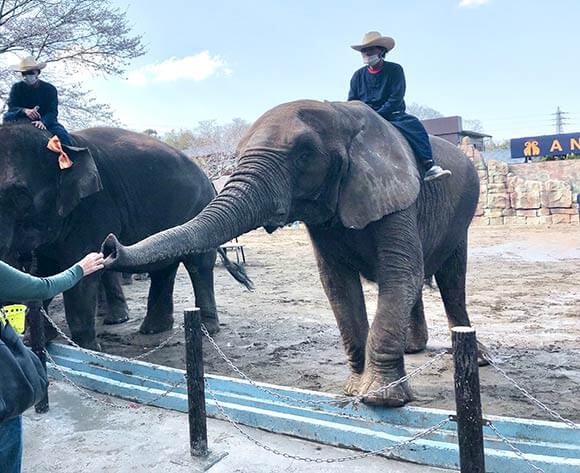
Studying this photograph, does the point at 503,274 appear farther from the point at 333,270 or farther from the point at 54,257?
the point at 54,257

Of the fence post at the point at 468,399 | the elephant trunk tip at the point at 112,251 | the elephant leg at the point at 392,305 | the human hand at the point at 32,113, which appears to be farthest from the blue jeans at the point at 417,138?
the human hand at the point at 32,113

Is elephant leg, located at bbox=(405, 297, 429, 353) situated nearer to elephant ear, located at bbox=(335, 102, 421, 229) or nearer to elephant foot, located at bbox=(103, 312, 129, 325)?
elephant ear, located at bbox=(335, 102, 421, 229)

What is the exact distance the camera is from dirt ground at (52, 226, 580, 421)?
514 centimetres

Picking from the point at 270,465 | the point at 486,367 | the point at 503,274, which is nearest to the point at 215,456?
the point at 270,465

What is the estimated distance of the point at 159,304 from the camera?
763cm

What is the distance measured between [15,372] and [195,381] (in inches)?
54.1

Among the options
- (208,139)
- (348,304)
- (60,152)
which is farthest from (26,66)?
(208,139)

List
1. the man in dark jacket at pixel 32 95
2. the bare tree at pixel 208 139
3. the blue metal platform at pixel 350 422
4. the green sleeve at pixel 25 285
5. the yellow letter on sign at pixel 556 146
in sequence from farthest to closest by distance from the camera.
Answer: the bare tree at pixel 208 139
the yellow letter on sign at pixel 556 146
the man in dark jacket at pixel 32 95
the blue metal platform at pixel 350 422
the green sleeve at pixel 25 285

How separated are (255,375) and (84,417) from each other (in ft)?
5.17

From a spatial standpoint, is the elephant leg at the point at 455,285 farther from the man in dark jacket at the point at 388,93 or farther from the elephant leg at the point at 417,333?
the man in dark jacket at the point at 388,93

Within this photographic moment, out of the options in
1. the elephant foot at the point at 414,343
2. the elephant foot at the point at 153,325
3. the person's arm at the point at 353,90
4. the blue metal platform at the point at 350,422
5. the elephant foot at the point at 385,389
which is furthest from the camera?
the elephant foot at the point at 153,325

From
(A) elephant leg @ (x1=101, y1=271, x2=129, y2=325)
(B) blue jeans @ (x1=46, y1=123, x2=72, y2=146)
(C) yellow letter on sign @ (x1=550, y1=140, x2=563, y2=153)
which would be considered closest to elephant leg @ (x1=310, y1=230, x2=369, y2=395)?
(B) blue jeans @ (x1=46, y1=123, x2=72, y2=146)

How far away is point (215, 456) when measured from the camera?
391 cm

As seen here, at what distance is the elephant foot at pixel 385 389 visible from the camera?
4055 millimetres
